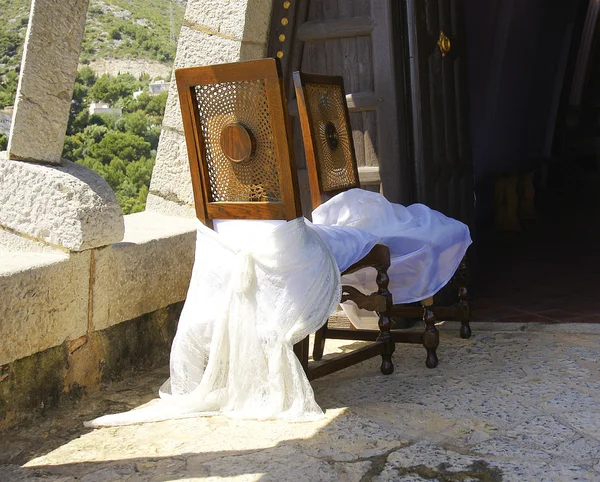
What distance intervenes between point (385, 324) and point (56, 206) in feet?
4.40

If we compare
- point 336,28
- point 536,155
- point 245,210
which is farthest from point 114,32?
point 536,155

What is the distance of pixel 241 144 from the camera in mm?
2885

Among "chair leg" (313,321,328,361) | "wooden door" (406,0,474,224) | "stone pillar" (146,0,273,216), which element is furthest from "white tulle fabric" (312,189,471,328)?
"stone pillar" (146,0,273,216)

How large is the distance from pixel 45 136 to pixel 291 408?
139 centimetres

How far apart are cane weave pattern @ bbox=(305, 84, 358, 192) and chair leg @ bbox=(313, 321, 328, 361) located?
61 cm

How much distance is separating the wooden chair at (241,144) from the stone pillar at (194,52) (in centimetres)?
113

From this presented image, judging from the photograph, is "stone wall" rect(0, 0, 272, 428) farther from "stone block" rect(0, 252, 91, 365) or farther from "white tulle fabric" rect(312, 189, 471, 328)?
"white tulle fabric" rect(312, 189, 471, 328)

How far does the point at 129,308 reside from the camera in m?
3.44

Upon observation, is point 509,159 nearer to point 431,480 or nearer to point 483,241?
point 483,241

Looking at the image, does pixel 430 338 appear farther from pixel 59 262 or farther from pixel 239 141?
pixel 59 262

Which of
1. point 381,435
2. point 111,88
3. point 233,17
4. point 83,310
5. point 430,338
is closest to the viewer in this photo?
point 381,435

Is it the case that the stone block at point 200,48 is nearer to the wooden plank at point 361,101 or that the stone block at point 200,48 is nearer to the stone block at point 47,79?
the wooden plank at point 361,101

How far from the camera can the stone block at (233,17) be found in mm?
4062

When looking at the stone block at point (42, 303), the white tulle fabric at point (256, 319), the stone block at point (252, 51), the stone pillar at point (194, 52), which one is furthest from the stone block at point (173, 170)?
the white tulle fabric at point (256, 319)
